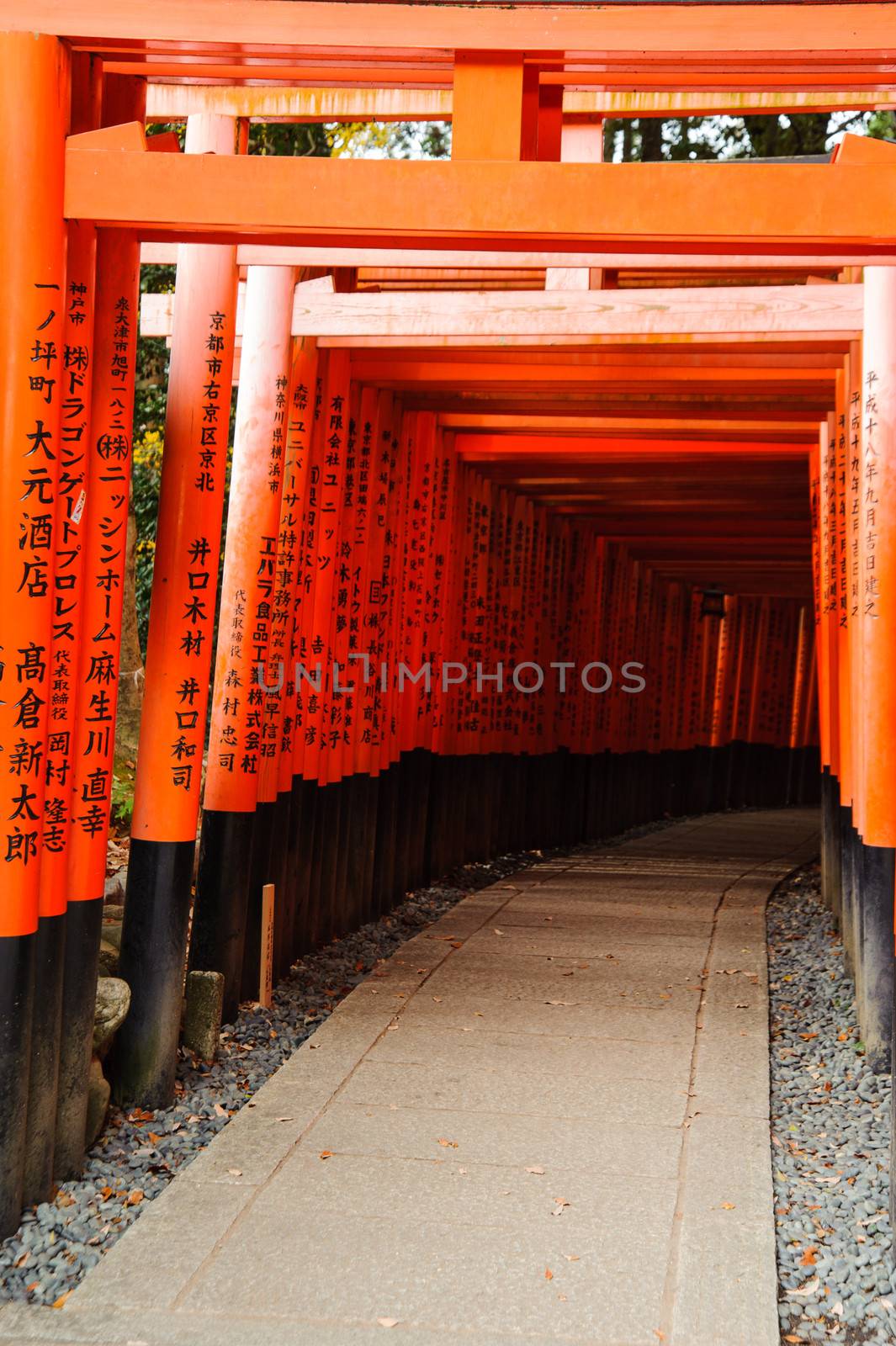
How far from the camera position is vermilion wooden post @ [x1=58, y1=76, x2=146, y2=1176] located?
4.49 meters

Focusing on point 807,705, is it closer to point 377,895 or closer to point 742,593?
point 742,593

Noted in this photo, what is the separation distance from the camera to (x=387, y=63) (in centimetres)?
406

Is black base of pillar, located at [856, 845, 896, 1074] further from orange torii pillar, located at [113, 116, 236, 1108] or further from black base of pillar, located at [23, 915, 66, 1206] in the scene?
black base of pillar, located at [23, 915, 66, 1206]

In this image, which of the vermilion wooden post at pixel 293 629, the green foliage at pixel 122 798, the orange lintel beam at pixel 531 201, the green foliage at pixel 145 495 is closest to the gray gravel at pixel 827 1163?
the vermilion wooden post at pixel 293 629

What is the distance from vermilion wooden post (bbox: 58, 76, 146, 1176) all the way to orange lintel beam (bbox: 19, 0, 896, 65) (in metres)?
0.68

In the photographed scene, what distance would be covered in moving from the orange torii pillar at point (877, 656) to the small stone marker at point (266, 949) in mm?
2699

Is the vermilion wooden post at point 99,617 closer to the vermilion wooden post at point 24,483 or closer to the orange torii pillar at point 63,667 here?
the orange torii pillar at point 63,667

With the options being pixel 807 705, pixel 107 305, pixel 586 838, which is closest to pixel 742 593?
pixel 807 705

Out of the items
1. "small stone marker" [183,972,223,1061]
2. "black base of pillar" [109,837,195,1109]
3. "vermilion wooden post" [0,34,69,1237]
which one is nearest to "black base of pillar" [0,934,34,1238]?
"vermilion wooden post" [0,34,69,1237]

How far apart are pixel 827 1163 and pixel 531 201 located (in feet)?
10.9

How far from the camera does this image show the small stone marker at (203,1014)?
565 cm

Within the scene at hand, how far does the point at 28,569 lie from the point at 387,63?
179 centimetres

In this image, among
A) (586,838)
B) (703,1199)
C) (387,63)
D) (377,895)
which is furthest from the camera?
(586,838)

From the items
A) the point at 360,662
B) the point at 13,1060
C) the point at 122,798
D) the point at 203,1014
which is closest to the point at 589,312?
the point at 360,662
